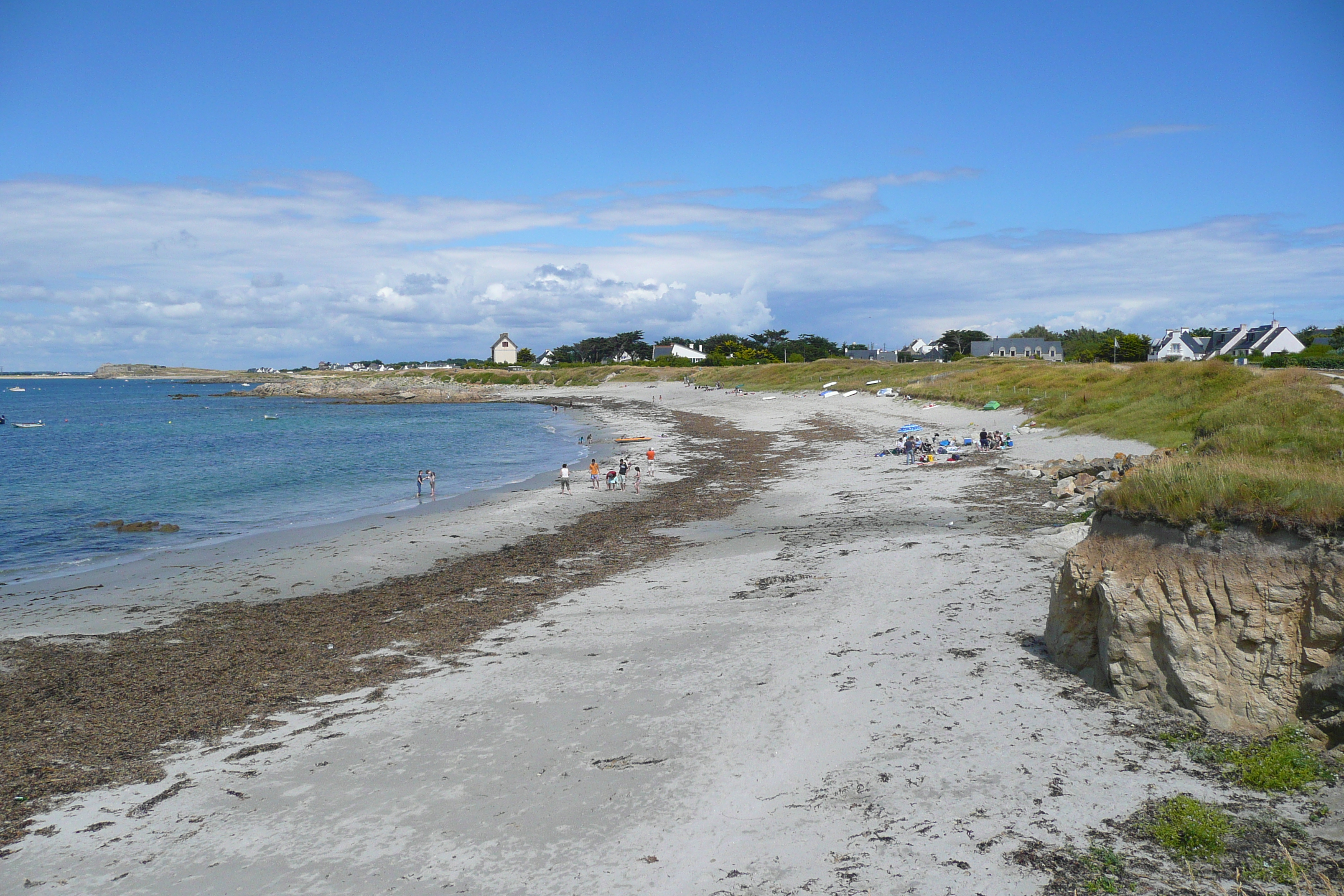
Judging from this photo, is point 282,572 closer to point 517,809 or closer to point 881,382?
point 517,809

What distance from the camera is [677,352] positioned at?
14462 cm

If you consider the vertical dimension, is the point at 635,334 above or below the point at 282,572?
above

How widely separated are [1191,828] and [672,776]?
13.1 ft

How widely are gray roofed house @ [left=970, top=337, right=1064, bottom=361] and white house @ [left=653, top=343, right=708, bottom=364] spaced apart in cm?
4481

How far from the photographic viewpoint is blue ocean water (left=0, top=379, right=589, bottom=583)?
21.7m

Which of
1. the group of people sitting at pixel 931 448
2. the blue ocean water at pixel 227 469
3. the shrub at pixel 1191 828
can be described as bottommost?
the blue ocean water at pixel 227 469

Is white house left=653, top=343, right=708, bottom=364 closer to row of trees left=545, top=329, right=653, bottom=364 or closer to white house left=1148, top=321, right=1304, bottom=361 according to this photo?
row of trees left=545, top=329, right=653, bottom=364

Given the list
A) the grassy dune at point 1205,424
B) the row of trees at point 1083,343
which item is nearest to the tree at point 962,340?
the row of trees at point 1083,343

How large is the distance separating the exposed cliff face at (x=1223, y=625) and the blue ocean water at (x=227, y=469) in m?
20.2

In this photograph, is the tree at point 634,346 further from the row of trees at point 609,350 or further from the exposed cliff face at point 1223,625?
the exposed cliff face at point 1223,625

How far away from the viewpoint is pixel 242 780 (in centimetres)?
745

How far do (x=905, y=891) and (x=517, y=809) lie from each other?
321 cm

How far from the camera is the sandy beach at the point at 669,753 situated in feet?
19.4

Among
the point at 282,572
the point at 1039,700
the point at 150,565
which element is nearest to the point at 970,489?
the point at 1039,700
